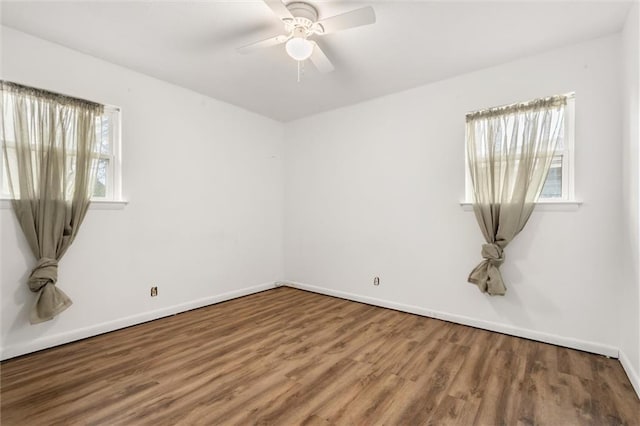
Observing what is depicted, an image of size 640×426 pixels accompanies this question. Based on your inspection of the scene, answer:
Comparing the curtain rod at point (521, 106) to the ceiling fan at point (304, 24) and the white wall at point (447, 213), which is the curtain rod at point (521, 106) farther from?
the ceiling fan at point (304, 24)

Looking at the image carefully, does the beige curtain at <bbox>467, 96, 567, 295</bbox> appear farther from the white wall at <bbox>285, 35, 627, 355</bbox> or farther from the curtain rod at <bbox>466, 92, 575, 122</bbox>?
the white wall at <bbox>285, 35, 627, 355</bbox>

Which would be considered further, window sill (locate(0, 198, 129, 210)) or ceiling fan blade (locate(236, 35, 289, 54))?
window sill (locate(0, 198, 129, 210))

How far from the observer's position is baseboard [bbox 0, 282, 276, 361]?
8.50ft

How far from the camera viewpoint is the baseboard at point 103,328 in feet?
8.50

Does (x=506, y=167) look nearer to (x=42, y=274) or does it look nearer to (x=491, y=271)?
(x=491, y=271)

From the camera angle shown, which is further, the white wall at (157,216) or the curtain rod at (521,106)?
the curtain rod at (521,106)

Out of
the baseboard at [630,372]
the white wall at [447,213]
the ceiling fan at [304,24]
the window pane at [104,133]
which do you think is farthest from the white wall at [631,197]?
the window pane at [104,133]

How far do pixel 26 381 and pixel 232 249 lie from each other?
2.45 meters

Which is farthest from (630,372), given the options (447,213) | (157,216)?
(157,216)

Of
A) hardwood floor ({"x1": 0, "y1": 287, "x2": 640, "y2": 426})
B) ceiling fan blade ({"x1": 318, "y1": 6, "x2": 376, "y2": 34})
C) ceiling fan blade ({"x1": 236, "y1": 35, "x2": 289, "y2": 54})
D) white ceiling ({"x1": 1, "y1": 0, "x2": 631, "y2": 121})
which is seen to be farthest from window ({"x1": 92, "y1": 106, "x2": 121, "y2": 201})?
ceiling fan blade ({"x1": 318, "y1": 6, "x2": 376, "y2": 34})

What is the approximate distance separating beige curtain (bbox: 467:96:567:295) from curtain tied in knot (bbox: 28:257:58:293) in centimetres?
399

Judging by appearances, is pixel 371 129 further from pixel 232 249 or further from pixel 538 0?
pixel 232 249

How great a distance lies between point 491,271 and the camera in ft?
10.0

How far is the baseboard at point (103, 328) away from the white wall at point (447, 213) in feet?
4.77
